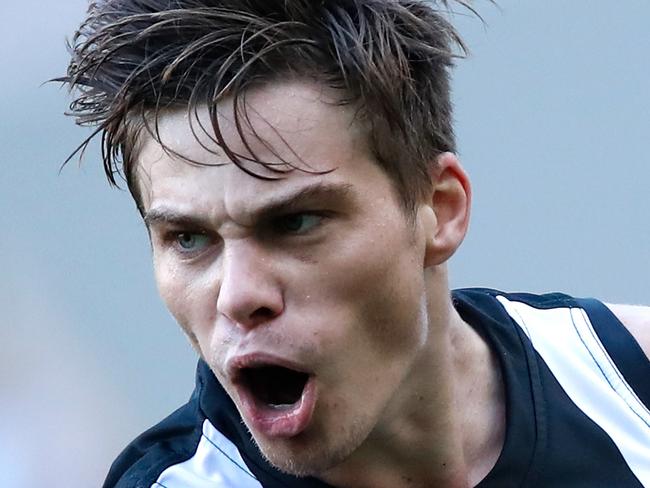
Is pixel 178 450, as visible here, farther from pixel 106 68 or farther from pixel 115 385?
pixel 115 385

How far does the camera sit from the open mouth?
6.94 ft

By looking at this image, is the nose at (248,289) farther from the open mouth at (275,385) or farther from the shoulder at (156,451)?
the shoulder at (156,451)

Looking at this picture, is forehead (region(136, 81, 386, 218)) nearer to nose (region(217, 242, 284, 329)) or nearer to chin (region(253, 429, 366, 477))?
nose (region(217, 242, 284, 329))

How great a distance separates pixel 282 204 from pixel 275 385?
1.00ft

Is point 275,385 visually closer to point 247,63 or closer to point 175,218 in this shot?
point 175,218

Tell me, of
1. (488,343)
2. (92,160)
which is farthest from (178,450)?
(92,160)

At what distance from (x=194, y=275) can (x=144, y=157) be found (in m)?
0.23

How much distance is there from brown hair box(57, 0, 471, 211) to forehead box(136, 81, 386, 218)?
0.05 ft

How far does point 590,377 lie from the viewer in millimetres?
2643

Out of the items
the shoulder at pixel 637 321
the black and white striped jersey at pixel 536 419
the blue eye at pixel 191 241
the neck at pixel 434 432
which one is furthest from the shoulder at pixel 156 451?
the shoulder at pixel 637 321

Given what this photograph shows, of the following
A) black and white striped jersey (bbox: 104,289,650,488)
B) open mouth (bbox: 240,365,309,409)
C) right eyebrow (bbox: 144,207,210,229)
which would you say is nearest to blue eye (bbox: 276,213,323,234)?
right eyebrow (bbox: 144,207,210,229)

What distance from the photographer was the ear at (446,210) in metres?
2.34

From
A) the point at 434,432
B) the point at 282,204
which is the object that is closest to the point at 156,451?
the point at 434,432

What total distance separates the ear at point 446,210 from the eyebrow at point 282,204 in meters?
0.25
